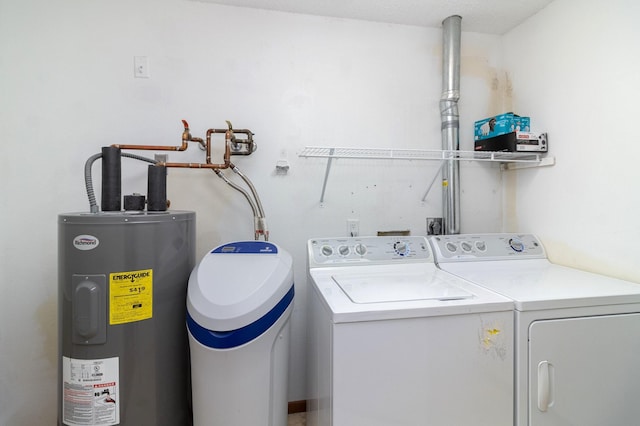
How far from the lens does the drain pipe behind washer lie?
1811mm

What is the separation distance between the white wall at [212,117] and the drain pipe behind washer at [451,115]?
0.07 metres

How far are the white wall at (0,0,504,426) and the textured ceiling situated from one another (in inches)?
2.3

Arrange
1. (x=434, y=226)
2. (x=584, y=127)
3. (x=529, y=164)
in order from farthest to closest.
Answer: (x=434, y=226)
(x=529, y=164)
(x=584, y=127)

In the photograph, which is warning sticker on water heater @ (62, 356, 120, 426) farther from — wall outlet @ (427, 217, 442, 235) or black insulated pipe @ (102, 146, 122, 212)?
wall outlet @ (427, 217, 442, 235)

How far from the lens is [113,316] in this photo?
1.03m

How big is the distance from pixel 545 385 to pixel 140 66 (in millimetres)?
2369

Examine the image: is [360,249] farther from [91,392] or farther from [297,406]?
[91,392]

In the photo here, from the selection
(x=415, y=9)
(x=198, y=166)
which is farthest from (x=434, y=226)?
(x=198, y=166)

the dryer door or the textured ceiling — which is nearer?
the dryer door

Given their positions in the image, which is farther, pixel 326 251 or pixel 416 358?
pixel 326 251

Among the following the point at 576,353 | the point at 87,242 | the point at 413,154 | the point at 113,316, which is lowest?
the point at 576,353

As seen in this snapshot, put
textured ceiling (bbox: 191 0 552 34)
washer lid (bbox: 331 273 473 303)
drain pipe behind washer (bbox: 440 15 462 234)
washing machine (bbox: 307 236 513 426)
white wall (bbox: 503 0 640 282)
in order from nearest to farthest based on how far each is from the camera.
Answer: washing machine (bbox: 307 236 513 426), washer lid (bbox: 331 273 473 303), white wall (bbox: 503 0 640 282), textured ceiling (bbox: 191 0 552 34), drain pipe behind washer (bbox: 440 15 462 234)

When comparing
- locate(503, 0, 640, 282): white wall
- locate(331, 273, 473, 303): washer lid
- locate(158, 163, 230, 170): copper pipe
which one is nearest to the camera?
locate(331, 273, 473, 303): washer lid

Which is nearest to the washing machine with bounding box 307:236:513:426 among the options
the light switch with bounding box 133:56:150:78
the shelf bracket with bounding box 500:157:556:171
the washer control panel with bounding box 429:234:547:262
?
the washer control panel with bounding box 429:234:547:262
